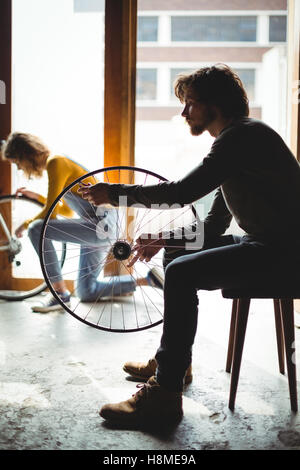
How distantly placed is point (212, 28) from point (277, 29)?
0.42 m

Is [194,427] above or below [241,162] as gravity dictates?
below

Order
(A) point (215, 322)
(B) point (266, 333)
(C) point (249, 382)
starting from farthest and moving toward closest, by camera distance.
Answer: (A) point (215, 322) → (B) point (266, 333) → (C) point (249, 382)

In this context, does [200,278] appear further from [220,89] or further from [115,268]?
[115,268]

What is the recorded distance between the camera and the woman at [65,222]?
103 inches

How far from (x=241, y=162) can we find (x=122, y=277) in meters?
1.69

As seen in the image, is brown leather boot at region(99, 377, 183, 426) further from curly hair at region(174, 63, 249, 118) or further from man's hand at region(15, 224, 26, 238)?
man's hand at region(15, 224, 26, 238)

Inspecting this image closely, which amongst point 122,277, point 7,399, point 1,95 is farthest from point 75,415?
point 1,95

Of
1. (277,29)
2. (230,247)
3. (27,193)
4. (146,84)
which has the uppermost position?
(277,29)

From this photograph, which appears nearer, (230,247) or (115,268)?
(230,247)

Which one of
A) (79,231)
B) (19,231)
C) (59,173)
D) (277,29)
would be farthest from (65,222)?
(277,29)

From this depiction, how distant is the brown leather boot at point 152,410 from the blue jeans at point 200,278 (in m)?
0.04

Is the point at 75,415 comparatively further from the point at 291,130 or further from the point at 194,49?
the point at 194,49

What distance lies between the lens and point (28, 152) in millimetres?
2775

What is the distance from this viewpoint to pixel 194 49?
2971mm
